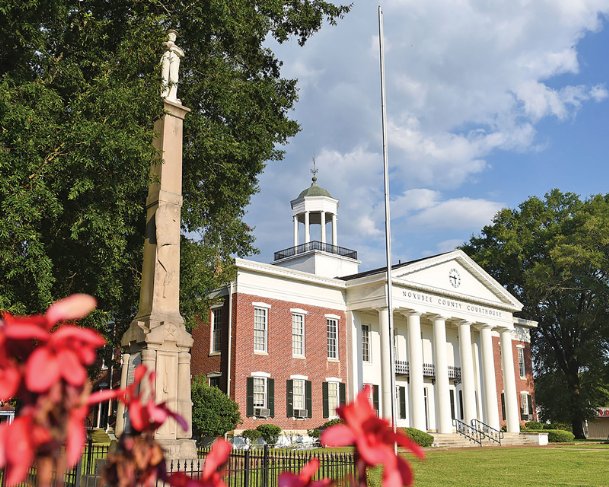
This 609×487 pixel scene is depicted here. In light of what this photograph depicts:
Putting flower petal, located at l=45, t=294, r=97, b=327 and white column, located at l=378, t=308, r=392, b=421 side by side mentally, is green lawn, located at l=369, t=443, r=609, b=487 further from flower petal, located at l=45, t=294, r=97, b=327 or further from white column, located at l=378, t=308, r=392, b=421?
flower petal, located at l=45, t=294, r=97, b=327

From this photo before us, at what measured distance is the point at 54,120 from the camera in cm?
1453

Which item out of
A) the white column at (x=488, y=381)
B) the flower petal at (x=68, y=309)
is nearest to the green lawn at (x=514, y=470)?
the flower petal at (x=68, y=309)

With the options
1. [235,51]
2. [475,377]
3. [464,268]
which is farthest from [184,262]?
[475,377]

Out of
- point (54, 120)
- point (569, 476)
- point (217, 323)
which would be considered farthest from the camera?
point (217, 323)

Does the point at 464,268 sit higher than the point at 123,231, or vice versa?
the point at 464,268

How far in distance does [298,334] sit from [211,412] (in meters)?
8.35

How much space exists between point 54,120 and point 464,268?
3127 centimetres

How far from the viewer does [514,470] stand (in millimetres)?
20734

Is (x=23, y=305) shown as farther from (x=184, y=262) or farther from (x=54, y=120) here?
(x=184, y=262)

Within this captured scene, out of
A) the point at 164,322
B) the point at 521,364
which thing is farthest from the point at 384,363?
the point at 164,322

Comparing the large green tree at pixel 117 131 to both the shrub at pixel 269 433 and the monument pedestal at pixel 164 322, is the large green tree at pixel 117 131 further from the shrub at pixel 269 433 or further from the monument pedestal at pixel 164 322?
the shrub at pixel 269 433

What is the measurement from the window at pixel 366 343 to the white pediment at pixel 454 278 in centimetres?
386

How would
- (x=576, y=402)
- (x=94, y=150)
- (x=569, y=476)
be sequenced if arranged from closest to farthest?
(x=94, y=150)
(x=569, y=476)
(x=576, y=402)

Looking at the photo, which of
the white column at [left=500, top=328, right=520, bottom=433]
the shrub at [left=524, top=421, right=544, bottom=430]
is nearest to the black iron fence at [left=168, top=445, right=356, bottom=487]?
the white column at [left=500, top=328, right=520, bottom=433]
